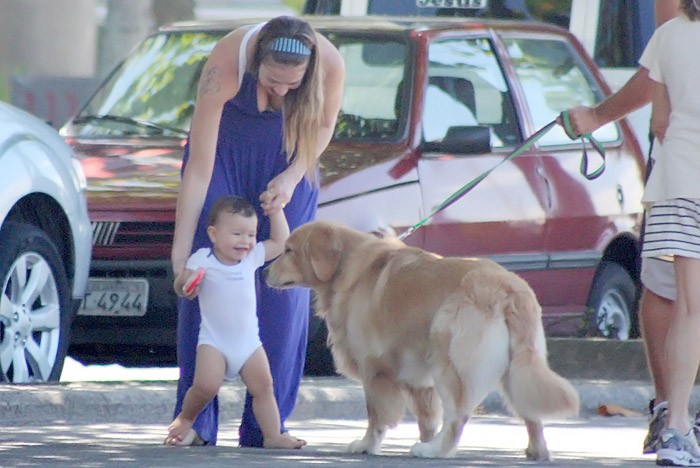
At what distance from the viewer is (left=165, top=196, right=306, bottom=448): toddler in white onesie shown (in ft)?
19.7

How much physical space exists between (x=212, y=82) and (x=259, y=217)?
1.88 feet

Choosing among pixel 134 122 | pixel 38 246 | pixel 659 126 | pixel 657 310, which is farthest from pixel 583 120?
pixel 134 122

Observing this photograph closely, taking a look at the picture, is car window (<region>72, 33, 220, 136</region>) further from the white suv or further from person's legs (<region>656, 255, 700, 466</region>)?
person's legs (<region>656, 255, 700, 466</region>)

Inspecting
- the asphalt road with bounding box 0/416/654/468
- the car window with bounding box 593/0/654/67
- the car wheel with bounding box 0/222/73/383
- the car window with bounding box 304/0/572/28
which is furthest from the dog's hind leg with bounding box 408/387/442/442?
the car window with bounding box 593/0/654/67

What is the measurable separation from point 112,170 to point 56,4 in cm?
1705

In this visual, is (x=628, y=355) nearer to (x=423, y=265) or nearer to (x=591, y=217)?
(x=591, y=217)

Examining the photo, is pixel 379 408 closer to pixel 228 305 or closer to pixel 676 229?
pixel 228 305

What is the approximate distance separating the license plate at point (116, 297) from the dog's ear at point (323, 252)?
2.18m

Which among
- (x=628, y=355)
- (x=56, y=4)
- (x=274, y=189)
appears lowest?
(x=56, y=4)

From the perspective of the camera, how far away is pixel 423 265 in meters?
6.11

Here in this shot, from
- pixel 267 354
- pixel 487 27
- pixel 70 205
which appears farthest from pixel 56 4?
pixel 267 354

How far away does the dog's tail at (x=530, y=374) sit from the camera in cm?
575

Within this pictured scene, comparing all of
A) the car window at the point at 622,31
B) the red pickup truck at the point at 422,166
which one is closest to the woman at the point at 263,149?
the red pickup truck at the point at 422,166

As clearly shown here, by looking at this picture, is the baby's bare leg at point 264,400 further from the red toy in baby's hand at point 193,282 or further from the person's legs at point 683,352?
the person's legs at point 683,352
